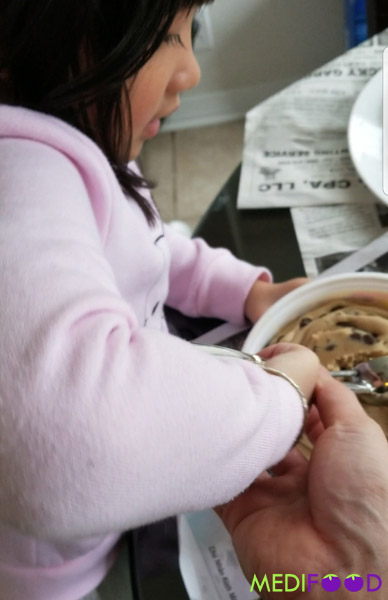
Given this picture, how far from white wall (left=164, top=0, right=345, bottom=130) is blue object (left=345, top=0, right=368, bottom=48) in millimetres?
82

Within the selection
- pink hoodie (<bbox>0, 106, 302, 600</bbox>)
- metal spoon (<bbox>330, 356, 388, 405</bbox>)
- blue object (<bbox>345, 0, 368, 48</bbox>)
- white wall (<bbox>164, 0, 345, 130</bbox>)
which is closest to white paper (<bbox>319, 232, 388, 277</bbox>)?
metal spoon (<bbox>330, 356, 388, 405</bbox>)

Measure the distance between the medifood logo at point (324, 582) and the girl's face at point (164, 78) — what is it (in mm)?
350

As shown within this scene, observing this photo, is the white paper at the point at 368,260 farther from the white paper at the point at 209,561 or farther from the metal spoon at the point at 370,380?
the white paper at the point at 209,561

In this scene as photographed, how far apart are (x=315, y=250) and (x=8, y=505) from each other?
41cm

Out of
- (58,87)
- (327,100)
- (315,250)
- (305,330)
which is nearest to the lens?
(58,87)

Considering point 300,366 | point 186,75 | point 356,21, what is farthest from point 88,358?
point 356,21

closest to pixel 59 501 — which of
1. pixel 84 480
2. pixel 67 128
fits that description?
pixel 84 480

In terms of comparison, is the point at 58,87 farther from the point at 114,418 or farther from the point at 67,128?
the point at 114,418

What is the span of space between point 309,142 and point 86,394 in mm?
512

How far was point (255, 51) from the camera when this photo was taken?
1.37 meters

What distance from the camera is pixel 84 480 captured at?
279 millimetres

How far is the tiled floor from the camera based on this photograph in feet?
4.85

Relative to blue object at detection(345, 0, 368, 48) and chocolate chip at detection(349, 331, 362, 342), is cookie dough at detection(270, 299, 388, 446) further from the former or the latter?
blue object at detection(345, 0, 368, 48)

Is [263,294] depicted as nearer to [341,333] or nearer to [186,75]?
[341,333]
